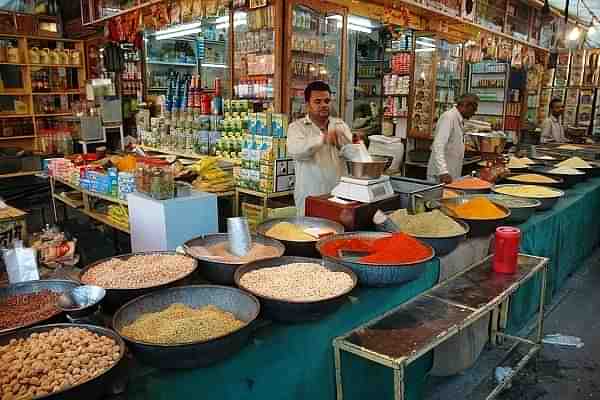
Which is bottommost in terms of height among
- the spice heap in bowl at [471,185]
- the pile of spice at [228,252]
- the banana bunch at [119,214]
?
the banana bunch at [119,214]

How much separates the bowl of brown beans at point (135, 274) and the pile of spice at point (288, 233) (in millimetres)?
460

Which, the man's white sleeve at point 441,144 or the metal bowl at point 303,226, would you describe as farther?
the man's white sleeve at point 441,144

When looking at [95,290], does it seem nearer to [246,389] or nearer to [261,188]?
[246,389]

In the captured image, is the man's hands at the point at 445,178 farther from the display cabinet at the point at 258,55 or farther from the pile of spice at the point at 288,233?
the pile of spice at the point at 288,233

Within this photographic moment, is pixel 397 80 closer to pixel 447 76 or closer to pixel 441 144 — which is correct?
pixel 447 76

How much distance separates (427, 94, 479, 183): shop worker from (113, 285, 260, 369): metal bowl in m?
3.16

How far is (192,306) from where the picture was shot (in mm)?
1590

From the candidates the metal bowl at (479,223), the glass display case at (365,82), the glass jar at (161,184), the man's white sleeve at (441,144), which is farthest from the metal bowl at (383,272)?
the glass display case at (365,82)

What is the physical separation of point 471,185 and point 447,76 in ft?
12.8

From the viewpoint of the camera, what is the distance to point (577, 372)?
2787mm

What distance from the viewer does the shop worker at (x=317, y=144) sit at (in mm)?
3225

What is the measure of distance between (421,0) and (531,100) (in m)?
4.58

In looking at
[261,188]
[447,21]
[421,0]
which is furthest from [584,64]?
[261,188]

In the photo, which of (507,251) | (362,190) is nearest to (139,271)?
(362,190)
